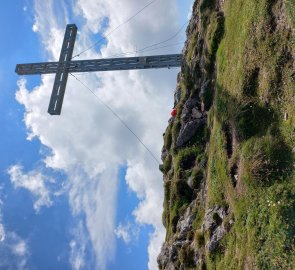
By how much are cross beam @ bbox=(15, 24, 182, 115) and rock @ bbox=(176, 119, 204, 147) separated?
7.58 m

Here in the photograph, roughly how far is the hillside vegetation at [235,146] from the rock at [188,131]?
81 millimetres

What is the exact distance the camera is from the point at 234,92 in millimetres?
22875

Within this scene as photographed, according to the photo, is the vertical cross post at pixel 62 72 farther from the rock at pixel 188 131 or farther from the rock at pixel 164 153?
the rock at pixel 188 131

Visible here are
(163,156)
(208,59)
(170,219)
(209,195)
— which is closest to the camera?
(209,195)

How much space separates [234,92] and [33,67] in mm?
24946

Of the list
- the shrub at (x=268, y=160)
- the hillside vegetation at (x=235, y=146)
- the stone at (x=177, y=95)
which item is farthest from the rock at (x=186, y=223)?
the stone at (x=177, y=95)

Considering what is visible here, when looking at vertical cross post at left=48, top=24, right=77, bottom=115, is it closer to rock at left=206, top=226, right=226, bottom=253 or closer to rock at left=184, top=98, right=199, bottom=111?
rock at left=184, top=98, right=199, bottom=111

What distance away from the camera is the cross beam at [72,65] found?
3581 centimetres

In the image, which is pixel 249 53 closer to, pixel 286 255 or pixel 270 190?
pixel 270 190

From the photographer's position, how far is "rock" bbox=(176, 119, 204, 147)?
30172 millimetres

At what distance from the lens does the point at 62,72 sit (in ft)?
123

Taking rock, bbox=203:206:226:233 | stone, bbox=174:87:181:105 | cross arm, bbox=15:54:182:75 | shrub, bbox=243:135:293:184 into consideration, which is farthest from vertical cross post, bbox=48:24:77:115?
shrub, bbox=243:135:293:184

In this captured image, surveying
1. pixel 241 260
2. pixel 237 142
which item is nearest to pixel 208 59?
pixel 237 142

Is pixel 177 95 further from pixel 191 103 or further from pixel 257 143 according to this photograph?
pixel 257 143
